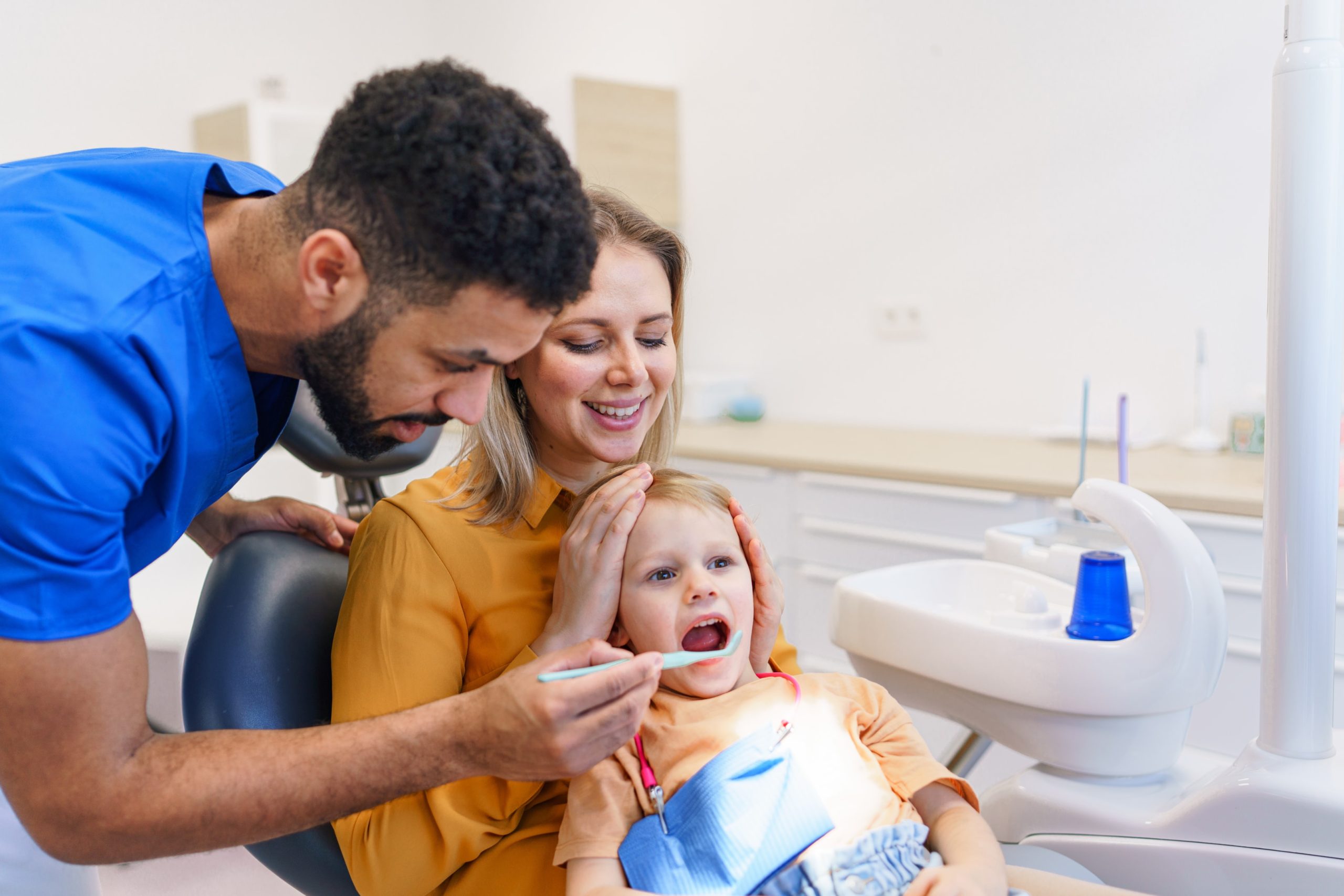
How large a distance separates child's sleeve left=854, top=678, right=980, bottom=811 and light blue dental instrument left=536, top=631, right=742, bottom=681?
A: 0.62ft

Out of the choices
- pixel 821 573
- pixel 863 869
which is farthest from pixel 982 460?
pixel 863 869

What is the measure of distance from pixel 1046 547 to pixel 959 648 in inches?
11.6

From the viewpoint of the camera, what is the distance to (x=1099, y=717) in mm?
1248

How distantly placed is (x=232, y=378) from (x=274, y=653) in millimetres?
310

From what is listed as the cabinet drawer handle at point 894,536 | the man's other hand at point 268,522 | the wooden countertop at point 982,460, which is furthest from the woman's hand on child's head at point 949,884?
the cabinet drawer handle at point 894,536

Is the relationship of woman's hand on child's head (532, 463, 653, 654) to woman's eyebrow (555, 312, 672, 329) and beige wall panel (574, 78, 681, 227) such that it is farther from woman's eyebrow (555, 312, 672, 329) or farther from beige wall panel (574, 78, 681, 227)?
beige wall panel (574, 78, 681, 227)

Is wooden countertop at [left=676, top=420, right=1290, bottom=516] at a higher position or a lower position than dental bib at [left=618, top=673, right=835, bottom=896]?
higher

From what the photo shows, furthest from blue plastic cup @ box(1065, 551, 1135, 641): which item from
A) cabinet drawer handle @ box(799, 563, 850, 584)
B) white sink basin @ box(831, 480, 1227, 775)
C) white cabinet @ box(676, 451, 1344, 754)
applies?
cabinet drawer handle @ box(799, 563, 850, 584)

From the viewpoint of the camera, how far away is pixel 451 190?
0.89 m

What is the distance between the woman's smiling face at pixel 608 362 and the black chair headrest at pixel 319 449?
0.27 m

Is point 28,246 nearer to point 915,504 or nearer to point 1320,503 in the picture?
point 1320,503

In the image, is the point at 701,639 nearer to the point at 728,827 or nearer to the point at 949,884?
the point at 728,827

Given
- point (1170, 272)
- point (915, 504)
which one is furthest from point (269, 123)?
point (1170, 272)

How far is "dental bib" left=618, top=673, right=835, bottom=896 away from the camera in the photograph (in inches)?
40.9
